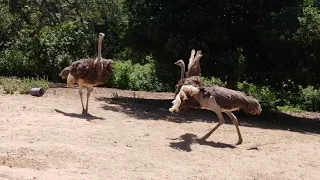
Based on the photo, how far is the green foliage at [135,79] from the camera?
779 inches

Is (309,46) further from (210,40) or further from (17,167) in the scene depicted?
(17,167)

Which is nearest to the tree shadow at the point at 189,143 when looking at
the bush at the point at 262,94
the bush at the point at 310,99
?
the bush at the point at 262,94

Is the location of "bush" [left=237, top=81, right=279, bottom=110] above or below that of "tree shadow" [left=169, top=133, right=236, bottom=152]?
above

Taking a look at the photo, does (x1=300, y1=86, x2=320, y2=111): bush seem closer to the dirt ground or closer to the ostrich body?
the dirt ground

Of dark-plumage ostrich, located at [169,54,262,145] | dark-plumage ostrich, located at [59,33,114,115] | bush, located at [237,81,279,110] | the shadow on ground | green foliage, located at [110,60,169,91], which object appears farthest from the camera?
green foliage, located at [110,60,169,91]

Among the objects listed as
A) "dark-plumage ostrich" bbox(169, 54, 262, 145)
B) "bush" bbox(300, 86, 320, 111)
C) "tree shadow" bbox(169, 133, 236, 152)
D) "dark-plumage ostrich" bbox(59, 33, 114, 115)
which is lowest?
"tree shadow" bbox(169, 133, 236, 152)

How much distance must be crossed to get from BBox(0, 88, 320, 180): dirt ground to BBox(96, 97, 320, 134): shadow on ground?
1.8 inches

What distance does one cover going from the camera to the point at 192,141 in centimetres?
927

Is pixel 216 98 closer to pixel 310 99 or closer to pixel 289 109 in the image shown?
pixel 289 109

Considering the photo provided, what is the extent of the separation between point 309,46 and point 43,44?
11075 millimetres

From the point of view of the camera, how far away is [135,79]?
791 inches

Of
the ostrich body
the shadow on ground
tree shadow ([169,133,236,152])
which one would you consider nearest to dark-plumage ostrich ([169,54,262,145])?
the ostrich body

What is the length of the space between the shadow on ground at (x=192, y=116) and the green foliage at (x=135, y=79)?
14.4 ft

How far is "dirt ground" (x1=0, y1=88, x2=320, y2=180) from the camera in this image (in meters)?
6.81
